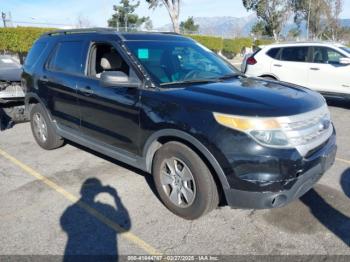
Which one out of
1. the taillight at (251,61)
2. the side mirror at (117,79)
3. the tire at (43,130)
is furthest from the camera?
the taillight at (251,61)

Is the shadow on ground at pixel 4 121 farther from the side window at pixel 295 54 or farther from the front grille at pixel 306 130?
the side window at pixel 295 54

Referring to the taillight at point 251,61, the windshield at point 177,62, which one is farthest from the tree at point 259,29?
the windshield at point 177,62

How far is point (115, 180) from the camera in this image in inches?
187

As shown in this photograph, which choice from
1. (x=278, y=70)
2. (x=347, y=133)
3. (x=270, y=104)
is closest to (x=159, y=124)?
(x=270, y=104)

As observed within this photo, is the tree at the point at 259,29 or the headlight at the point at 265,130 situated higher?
the tree at the point at 259,29

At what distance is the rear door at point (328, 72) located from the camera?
9.08m

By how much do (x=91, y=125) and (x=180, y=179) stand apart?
1.60 meters

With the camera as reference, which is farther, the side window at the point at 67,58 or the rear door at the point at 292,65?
the rear door at the point at 292,65

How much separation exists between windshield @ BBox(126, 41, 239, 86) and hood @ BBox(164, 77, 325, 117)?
332 mm

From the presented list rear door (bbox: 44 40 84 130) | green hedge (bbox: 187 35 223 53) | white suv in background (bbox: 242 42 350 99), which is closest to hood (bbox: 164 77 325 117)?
rear door (bbox: 44 40 84 130)

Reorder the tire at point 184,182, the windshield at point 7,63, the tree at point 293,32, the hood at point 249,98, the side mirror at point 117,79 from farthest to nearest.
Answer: the tree at point 293,32 → the windshield at point 7,63 → the side mirror at point 117,79 → the tire at point 184,182 → the hood at point 249,98

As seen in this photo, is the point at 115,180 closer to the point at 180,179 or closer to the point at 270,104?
the point at 180,179

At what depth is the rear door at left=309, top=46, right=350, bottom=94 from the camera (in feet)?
29.8

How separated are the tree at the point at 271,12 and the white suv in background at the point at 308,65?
4097 cm
